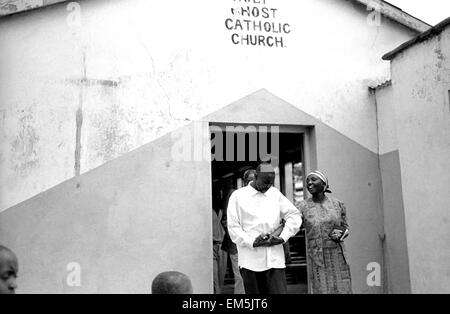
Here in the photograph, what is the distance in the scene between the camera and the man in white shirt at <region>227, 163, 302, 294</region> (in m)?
4.54

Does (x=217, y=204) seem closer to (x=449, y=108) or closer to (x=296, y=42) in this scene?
(x=296, y=42)

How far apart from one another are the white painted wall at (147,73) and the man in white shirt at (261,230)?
162 centimetres

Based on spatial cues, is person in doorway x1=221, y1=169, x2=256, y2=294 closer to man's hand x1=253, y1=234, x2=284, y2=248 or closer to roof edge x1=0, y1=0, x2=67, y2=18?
man's hand x1=253, y1=234, x2=284, y2=248

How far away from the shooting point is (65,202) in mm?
5488

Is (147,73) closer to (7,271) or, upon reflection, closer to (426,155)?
Result: (426,155)

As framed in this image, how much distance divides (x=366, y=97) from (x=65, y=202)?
13.1 feet

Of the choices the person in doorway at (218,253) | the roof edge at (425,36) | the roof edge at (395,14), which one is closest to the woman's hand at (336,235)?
the roof edge at (425,36)

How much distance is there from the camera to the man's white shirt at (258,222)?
455cm

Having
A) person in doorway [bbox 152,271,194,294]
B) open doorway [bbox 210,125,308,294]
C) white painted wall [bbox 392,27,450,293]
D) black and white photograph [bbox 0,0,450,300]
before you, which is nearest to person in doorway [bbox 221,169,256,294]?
black and white photograph [bbox 0,0,450,300]

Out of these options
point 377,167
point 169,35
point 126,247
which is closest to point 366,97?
point 377,167

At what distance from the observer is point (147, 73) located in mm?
5922

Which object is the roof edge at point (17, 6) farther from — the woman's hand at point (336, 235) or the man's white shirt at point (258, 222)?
the woman's hand at point (336, 235)

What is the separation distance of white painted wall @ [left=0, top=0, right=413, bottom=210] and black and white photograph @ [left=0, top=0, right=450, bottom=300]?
0.6 inches

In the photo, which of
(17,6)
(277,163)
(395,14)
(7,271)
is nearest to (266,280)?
(7,271)
